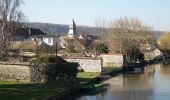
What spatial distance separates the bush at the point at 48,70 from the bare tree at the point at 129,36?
41.9 m

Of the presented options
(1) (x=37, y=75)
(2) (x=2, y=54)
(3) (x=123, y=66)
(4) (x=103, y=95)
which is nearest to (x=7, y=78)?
(1) (x=37, y=75)

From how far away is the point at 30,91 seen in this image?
29.2 meters

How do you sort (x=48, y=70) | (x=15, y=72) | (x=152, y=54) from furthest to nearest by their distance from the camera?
1. (x=152, y=54)
2. (x=15, y=72)
3. (x=48, y=70)

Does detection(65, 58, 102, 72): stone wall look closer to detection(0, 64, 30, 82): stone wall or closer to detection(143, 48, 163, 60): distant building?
detection(0, 64, 30, 82): stone wall

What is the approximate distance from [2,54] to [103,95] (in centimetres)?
1858

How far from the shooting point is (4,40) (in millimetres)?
50625

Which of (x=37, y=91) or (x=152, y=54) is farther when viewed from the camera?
(x=152, y=54)

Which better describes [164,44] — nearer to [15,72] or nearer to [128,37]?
[128,37]

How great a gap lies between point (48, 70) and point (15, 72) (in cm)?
360

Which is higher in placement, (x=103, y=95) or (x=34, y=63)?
(x=34, y=63)

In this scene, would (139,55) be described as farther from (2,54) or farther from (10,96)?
(10,96)

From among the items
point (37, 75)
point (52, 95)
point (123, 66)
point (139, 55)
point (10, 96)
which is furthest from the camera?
point (139, 55)

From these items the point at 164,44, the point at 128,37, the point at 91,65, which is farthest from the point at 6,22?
the point at 164,44

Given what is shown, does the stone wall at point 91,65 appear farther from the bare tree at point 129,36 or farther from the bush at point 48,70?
the bare tree at point 129,36
